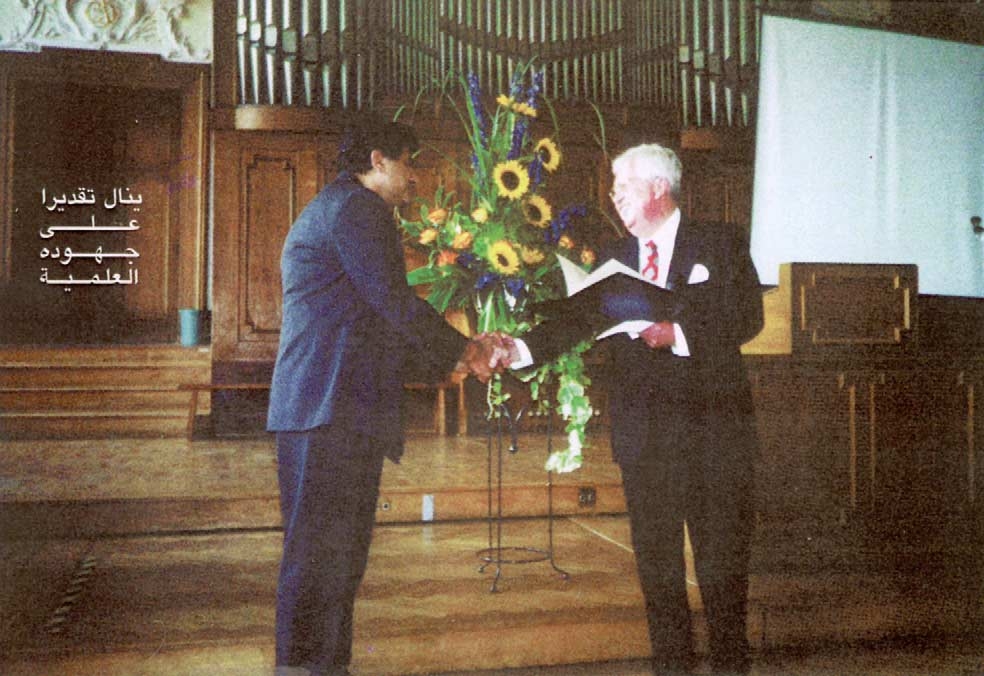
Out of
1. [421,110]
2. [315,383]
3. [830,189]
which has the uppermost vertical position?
[421,110]

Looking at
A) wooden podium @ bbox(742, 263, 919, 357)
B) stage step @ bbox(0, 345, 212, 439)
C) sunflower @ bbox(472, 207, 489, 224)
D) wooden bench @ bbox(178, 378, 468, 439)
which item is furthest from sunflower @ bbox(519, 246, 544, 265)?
stage step @ bbox(0, 345, 212, 439)

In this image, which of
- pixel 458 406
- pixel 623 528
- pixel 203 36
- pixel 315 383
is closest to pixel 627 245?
pixel 315 383

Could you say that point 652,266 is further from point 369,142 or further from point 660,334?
point 369,142

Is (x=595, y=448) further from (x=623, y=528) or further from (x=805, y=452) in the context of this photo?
(x=805, y=452)

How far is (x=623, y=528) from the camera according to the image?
3.37 m

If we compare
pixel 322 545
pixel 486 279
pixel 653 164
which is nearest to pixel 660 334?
pixel 653 164

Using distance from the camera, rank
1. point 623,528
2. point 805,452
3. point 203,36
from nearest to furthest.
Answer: point 805,452, point 623,528, point 203,36

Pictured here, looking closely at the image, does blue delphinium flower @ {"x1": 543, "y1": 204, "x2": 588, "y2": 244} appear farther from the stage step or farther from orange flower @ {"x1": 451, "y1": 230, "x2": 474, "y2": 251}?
the stage step

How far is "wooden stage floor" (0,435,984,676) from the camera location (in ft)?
7.01

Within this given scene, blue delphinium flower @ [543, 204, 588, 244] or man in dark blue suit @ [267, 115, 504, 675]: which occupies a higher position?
blue delphinium flower @ [543, 204, 588, 244]

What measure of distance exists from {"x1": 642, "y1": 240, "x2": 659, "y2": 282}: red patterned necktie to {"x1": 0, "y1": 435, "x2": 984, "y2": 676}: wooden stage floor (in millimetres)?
943

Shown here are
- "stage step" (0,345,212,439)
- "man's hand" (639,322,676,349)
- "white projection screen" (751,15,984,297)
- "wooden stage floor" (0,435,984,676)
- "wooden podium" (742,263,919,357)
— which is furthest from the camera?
"stage step" (0,345,212,439)

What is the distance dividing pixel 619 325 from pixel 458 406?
3.13 m

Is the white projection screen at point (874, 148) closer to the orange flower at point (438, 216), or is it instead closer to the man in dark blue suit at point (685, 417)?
the man in dark blue suit at point (685, 417)
